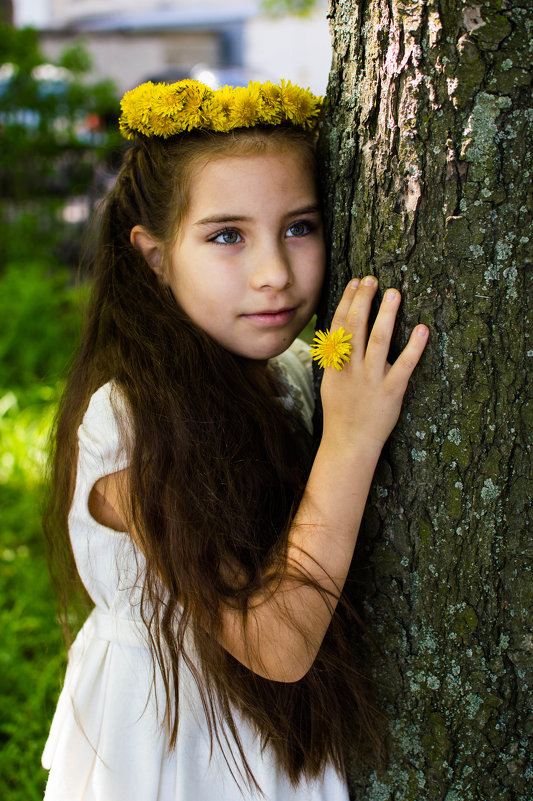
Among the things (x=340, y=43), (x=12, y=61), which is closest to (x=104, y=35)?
(x=12, y=61)

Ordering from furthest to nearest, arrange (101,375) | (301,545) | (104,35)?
(104,35)
(101,375)
(301,545)

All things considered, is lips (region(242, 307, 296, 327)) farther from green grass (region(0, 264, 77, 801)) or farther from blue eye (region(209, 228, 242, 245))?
green grass (region(0, 264, 77, 801))

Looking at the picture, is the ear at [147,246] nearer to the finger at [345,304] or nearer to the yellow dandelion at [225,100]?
the yellow dandelion at [225,100]

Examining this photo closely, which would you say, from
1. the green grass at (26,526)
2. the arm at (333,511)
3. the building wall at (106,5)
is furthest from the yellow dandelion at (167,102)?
the building wall at (106,5)

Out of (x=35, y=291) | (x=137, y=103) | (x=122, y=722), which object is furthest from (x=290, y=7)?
(x=122, y=722)

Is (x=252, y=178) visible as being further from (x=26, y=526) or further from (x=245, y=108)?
(x=26, y=526)

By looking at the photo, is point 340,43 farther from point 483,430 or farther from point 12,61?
point 12,61

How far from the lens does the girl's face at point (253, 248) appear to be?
1520 mm

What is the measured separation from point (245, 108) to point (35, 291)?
14.7 ft

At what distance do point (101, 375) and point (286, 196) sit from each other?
1.87 ft

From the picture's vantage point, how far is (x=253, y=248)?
1.54 metres

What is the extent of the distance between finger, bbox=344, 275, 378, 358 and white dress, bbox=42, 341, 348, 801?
51 cm

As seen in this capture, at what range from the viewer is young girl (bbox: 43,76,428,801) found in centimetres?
142

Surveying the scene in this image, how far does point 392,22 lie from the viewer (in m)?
1.32
